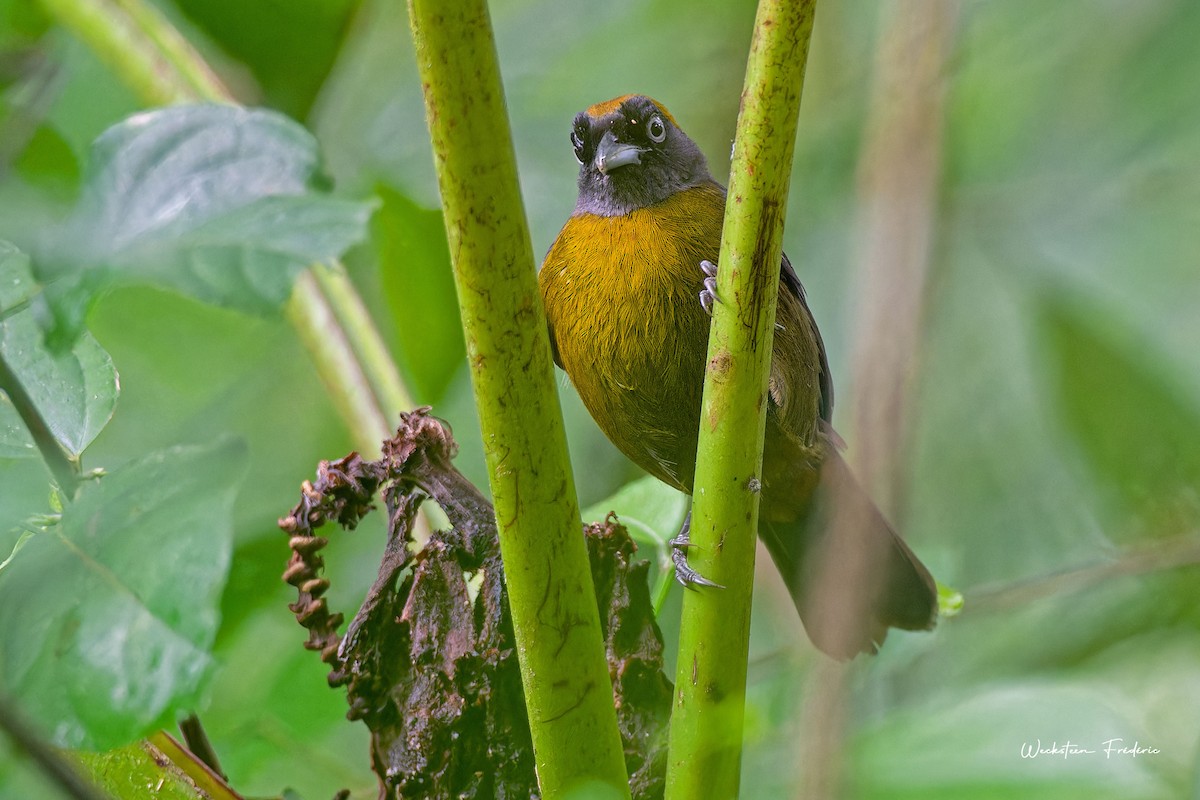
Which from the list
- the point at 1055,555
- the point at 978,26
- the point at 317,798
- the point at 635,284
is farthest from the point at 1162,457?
the point at 317,798

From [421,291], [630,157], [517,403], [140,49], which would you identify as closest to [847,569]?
[517,403]

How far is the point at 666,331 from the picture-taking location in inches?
91.8

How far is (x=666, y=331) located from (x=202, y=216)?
60.0 inches

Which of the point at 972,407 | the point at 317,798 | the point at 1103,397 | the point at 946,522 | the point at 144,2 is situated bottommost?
the point at 946,522

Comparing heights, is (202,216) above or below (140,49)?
above

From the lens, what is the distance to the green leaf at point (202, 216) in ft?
2.68

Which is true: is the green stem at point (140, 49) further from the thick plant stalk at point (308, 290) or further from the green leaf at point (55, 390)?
the green leaf at point (55, 390)

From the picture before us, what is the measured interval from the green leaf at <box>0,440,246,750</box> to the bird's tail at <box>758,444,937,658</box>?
20.2 inches

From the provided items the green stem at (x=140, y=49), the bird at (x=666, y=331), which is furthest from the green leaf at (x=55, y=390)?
the green stem at (x=140, y=49)

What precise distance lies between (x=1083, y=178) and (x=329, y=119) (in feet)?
7.27

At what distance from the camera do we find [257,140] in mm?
956

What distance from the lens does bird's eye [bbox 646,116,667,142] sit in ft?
8.91

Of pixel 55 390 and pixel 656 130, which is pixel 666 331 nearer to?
pixel 656 130

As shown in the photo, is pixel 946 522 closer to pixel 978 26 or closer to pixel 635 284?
pixel 978 26
